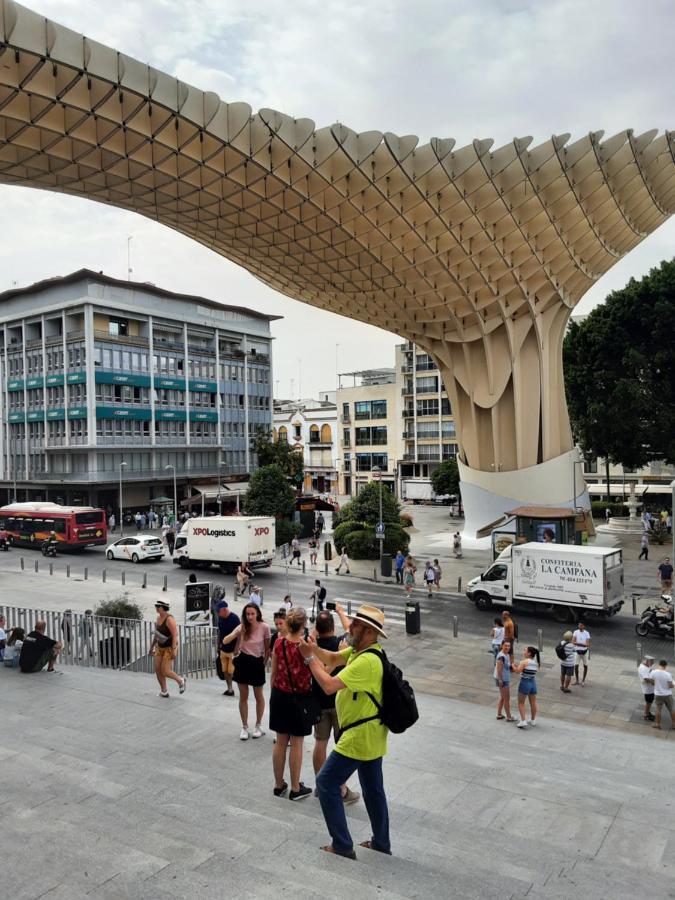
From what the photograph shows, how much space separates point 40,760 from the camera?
779 centimetres

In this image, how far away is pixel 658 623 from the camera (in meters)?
21.6

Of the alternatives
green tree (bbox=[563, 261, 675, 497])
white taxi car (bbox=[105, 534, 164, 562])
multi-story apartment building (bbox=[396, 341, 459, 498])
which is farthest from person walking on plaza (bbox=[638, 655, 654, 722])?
multi-story apartment building (bbox=[396, 341, 459, 498])

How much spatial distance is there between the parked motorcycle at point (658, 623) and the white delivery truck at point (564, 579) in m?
1.21

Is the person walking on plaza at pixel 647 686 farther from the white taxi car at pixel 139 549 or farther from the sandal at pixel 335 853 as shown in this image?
the white taxi car at pixel 139 549

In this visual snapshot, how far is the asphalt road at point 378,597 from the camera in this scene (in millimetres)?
22094

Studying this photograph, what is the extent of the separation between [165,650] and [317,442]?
283ft

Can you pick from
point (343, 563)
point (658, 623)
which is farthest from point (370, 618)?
point (343, 563)

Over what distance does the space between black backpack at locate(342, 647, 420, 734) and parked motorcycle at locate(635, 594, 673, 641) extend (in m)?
19.0

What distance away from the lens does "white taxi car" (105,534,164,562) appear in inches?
1499

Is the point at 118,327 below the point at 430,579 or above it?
above

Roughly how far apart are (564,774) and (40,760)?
21.0ft

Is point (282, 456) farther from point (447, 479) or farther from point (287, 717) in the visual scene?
point (287, 717)

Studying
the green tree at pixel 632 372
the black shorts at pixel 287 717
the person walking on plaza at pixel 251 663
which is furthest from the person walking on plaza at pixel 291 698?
the green tree at pixel 632 372

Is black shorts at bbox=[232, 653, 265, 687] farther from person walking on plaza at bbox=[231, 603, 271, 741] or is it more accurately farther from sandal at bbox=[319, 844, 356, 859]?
sandal at bbox=[319, 844, 356, 859]
